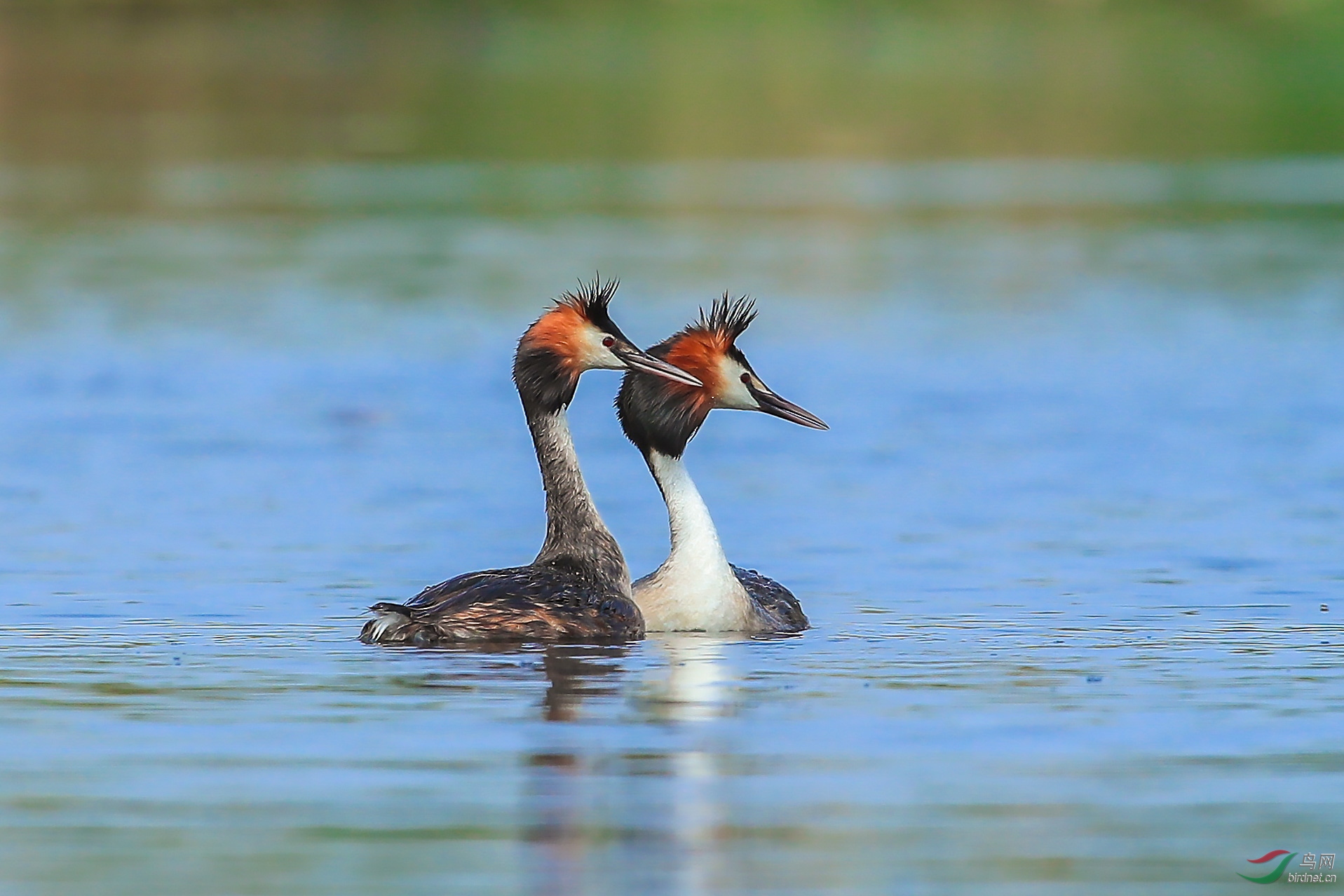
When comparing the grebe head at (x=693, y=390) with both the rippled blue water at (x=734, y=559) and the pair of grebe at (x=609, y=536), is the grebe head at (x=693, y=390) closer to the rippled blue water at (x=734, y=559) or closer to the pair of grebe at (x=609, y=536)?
the pair of grebe at (x=609, y=536)

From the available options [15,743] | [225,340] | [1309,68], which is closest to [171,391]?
[225,340]

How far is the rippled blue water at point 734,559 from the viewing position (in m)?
8.62

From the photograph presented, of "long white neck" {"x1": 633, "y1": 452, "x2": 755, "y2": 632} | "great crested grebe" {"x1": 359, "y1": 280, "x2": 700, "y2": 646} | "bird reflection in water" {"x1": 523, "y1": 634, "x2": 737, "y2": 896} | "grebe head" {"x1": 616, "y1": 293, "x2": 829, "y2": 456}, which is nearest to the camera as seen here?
"bird reflection in water" {"x1": 523, "y1": 634, "x2": 737, "y2": 896}

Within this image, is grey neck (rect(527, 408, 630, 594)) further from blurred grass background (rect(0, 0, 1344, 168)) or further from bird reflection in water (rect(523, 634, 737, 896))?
blurred grass background (rect(0, 0, 1344, 168))

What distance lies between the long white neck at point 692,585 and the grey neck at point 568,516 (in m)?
0.19

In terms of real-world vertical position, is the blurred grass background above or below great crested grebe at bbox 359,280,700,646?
above

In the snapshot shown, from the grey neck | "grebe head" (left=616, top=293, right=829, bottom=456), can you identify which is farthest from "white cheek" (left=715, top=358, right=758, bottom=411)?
the grey neck

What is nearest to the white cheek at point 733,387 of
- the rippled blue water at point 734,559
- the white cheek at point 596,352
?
the white cheek at point 596,352

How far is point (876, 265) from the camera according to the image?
31.6 metres

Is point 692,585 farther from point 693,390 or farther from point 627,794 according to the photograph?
point 627,794

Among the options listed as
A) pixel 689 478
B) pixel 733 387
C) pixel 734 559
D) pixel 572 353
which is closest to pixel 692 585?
pixel 689 478

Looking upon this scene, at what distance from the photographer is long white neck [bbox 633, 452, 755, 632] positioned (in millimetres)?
12859

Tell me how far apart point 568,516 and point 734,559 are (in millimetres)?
2510

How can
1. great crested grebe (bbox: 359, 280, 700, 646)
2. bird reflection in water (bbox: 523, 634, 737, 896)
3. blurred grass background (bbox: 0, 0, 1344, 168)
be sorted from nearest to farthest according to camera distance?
bird reflection in water (bbox: 523, 634, 737, 896), great crested grebe (bbox: 359, 280, 700, 646), blurred grass background (bbox: 0, 0, 1344, 168)
